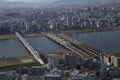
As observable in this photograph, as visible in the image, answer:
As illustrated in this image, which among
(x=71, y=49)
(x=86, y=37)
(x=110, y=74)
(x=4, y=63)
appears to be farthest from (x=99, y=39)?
(x=110, y=74)

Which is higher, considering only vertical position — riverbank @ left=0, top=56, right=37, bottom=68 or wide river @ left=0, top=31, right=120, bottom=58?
riverbank @ left=0, top=56, right=37, bottom=68

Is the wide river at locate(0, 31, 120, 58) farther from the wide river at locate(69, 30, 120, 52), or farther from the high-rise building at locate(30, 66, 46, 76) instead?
the high-rise building at locate(30, 66, 46, 76)

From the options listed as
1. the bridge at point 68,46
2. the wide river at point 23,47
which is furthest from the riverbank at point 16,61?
the bridge at point 68,46

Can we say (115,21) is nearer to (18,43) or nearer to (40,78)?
(18,43)

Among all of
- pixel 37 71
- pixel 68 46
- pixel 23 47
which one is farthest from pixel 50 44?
pixel 37 71

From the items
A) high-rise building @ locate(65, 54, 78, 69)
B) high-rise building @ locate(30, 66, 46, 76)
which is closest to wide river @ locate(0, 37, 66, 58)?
high-rise building @ locate(65, 54, 78, 69)

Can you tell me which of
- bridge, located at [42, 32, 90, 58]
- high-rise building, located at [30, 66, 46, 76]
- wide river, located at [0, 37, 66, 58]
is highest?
high-rise building, located at [30, 66, 46, 76]
